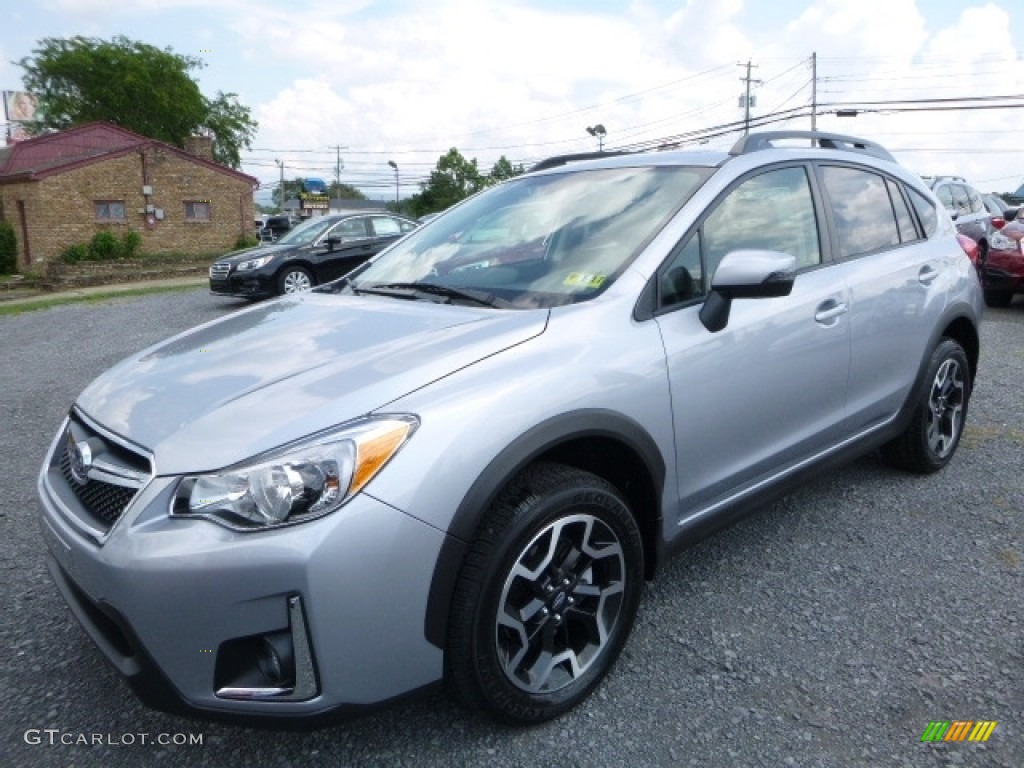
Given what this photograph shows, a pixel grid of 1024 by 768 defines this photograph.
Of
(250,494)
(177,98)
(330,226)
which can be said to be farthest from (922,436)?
(177,98)

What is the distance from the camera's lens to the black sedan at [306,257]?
1241 centimetres

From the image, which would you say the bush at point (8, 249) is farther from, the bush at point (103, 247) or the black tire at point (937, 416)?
the black tire at point (937, 416)

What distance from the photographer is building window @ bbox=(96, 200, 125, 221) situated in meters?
26.5

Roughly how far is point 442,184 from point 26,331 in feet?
211

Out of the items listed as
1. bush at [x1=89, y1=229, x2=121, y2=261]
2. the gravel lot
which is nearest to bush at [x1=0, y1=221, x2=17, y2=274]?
bush at [x1=89, y1=229, x2=121, y2=261]

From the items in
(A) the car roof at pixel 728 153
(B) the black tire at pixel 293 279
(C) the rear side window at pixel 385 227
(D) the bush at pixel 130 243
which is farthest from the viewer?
(D) the bush at pixel 130 243

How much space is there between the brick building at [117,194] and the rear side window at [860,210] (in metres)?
27.7

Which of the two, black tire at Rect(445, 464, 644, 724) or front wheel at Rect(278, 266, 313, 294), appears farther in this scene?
front wheel at Rect(278, 266, 313, 294)

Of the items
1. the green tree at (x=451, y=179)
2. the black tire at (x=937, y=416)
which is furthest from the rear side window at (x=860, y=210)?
the green tree at (x=451, y=179)

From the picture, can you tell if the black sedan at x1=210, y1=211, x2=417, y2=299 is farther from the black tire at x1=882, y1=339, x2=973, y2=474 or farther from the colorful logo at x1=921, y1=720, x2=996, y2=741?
the colorful logo at x1=921, y1=720, x2=996, y2=741

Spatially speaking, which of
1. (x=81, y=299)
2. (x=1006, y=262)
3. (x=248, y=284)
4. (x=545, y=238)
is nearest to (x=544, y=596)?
(x=545, y=238)

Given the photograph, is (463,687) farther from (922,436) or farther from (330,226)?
(330,226)

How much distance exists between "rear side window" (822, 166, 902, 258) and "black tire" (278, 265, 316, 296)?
10093 mm

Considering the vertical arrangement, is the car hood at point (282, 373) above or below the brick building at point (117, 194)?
below
